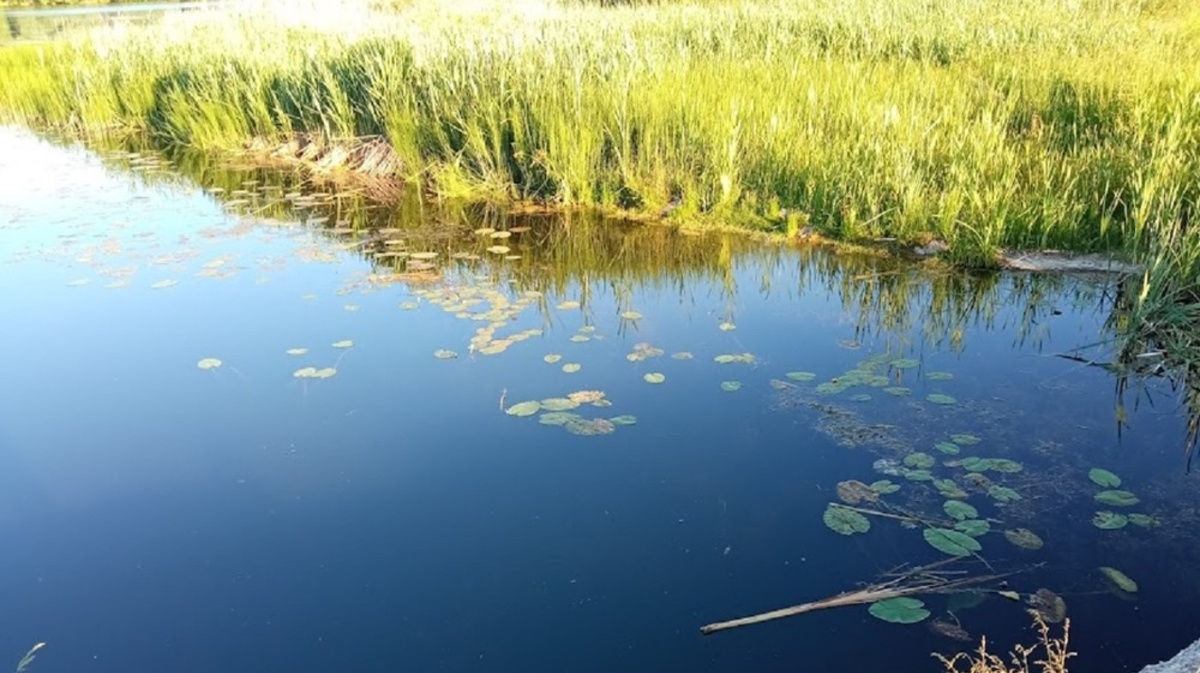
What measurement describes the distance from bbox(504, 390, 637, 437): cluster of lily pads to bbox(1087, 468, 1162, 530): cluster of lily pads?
1.42m

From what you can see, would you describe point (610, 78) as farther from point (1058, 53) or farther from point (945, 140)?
point (1058, 53)

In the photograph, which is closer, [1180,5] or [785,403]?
[785,403]

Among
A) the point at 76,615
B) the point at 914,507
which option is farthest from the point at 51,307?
the point at 914,507

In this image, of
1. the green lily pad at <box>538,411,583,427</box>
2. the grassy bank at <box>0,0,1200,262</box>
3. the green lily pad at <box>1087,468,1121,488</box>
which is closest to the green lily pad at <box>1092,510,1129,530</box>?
the green lily pad at <box>1087,468,1121,488</box>

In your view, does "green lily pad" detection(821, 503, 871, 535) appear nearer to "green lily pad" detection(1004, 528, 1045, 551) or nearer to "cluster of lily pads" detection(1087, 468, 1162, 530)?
"green lily pad" detection(1004, 528, 1045, 551)

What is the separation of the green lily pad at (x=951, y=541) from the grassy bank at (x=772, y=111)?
2.04 meters

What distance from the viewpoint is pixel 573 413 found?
3.05 meters

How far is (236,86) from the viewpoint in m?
7.82

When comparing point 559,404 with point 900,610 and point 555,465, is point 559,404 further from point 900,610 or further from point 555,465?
point 900,610

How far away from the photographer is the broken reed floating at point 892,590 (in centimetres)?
208

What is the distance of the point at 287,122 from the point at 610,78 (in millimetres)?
3173

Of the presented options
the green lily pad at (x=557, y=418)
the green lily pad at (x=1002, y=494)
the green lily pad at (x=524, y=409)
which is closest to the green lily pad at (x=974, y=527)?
the green lily pad at (x=1002, y=494)

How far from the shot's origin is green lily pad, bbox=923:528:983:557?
7.45 ft

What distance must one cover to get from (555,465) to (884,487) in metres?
1.01
